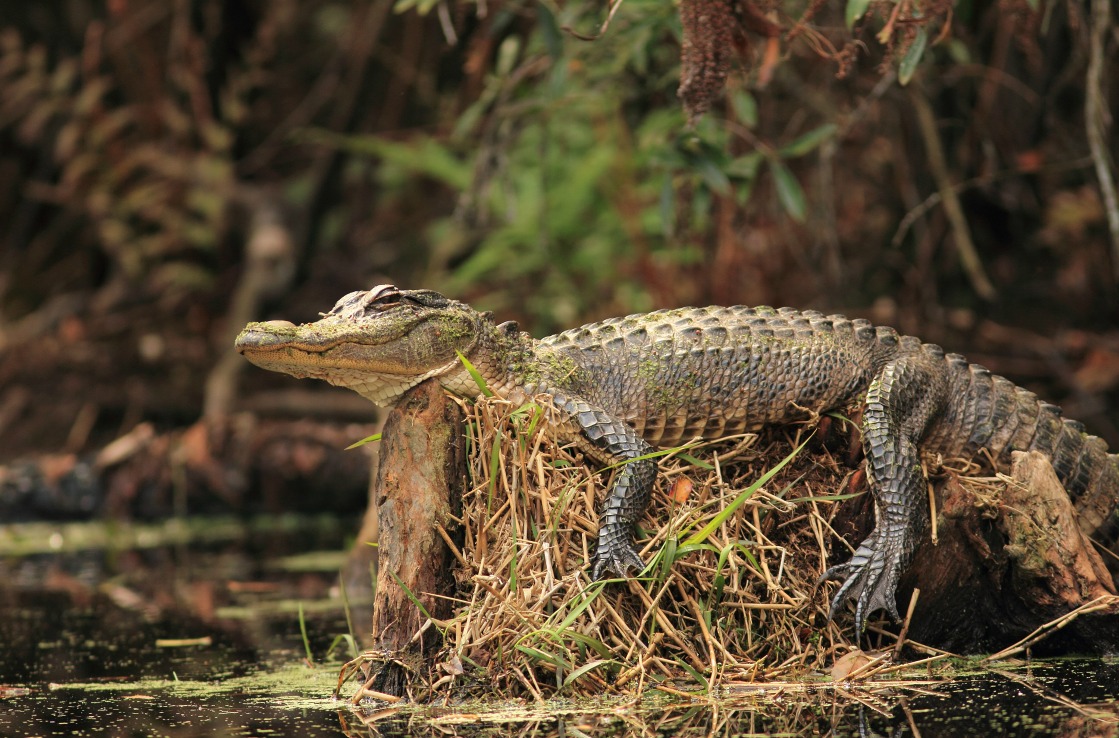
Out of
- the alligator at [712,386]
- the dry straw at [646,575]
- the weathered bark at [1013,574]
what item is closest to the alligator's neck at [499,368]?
the alligator at [712,386]

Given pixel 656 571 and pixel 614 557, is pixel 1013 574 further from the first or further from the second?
pixel 614 557

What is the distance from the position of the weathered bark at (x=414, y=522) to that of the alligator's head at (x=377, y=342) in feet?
0.45

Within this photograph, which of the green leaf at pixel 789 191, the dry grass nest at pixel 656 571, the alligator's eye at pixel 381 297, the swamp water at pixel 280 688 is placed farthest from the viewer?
the green leaf at pixel 789 191

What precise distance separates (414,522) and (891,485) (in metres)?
1.48

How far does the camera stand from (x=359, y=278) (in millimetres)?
11820

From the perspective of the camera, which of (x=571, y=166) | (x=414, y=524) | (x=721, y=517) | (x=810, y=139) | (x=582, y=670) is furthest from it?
(x=571, y=166)

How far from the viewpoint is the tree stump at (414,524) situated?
3.65 metres

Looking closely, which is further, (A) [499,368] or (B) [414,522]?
(A) [499,368]

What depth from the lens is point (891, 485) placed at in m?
3.90

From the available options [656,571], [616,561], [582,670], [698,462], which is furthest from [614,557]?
[698,462]

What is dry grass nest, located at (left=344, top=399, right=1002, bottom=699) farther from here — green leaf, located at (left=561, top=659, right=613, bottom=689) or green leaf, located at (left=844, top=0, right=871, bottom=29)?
green leaf, located at (left=844, top=0, right=871, bottom=29)

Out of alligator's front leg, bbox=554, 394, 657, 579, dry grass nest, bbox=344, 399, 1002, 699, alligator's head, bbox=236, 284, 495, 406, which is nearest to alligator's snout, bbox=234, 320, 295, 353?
alligator's head, bbox=236, 284, 495, 406

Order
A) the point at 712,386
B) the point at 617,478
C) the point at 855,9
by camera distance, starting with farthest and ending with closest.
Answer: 1. the point at 855,9
2. the point at 712,386
3. the point at 617,478

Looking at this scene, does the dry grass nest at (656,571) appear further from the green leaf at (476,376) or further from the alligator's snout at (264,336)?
the alligator's snout at (264,336)
